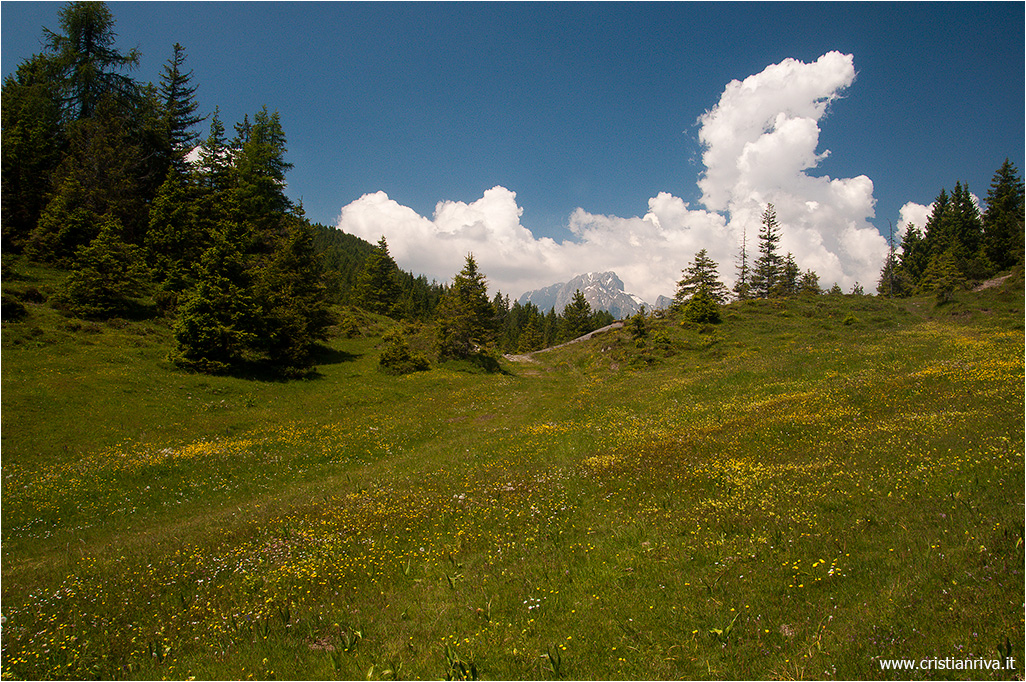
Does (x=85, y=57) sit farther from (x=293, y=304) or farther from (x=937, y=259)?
(x=937, y=259)

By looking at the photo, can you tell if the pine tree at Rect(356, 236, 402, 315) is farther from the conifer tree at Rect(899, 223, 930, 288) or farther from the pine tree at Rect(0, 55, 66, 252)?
the conifer tree at Rect(899, 223, 930, 288)

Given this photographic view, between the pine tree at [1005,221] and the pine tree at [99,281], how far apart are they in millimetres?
107449

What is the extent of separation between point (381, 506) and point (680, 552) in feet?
27.8

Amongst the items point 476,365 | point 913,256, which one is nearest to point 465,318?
point 476,365

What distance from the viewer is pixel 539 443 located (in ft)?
61.7

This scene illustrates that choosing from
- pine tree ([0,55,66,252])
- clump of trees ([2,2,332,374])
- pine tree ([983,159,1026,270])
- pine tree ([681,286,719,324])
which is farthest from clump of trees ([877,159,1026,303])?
pine tree ([0,55,66,252])

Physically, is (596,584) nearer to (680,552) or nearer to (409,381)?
(680,552)

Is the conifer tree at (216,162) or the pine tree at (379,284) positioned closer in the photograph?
the conifer tree at (216,162)

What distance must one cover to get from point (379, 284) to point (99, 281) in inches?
1690

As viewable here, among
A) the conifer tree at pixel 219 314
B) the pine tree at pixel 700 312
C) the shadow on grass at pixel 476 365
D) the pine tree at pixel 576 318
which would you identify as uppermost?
the pine tree at pixel 576 318

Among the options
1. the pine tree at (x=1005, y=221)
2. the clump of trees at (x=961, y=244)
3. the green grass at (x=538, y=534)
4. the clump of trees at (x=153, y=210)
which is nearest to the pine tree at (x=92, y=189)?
the clump of trees at (x=153, y=210)

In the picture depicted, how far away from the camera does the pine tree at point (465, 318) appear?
46.5m

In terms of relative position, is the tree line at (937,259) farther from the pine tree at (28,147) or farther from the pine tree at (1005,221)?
the pine tree at (28,147)

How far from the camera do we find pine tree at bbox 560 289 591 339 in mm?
105938
